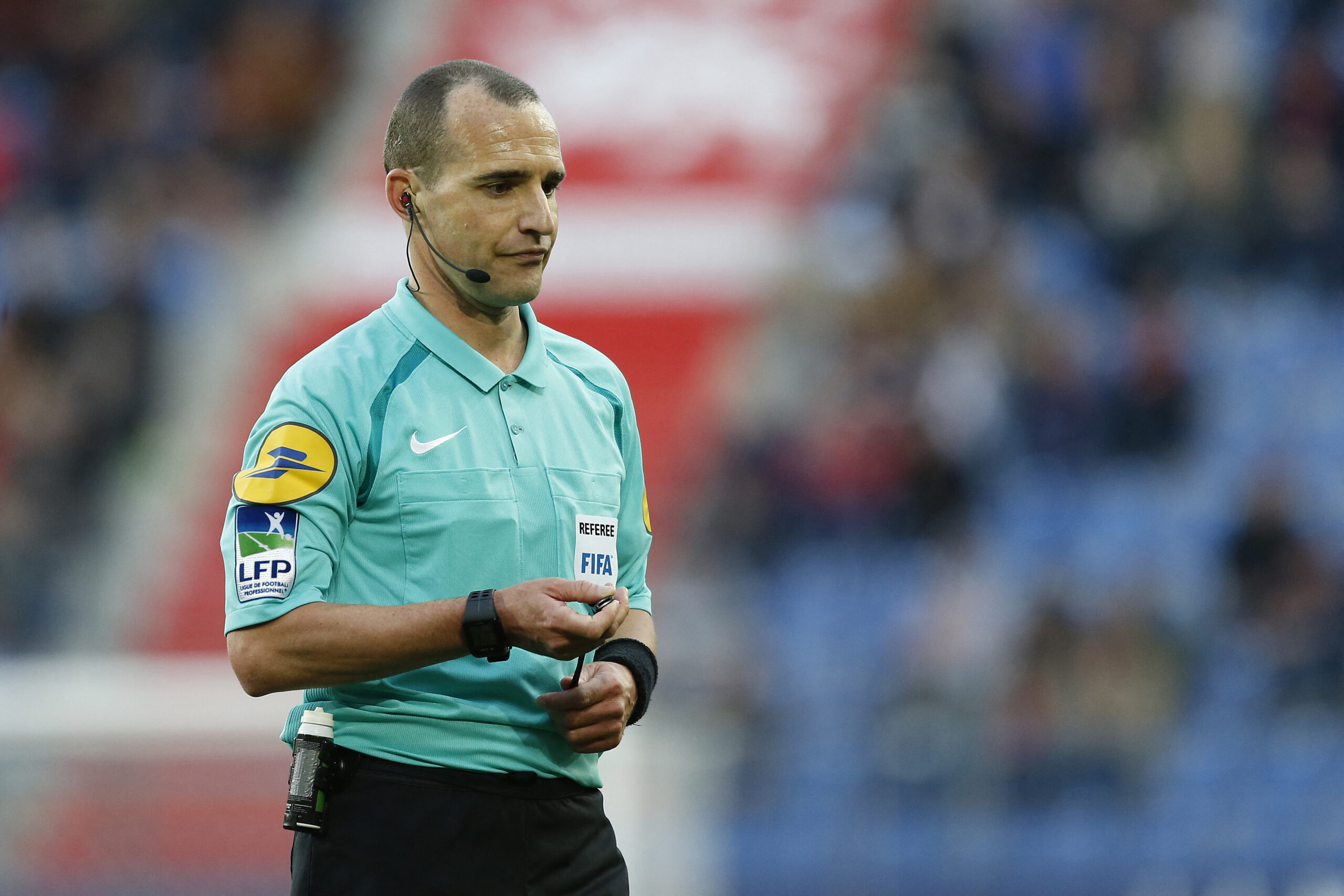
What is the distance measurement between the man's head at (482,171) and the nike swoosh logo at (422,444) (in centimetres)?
25

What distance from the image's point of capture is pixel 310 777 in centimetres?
237

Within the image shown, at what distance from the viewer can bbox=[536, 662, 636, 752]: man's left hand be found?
7.93 ft

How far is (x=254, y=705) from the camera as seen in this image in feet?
24.0

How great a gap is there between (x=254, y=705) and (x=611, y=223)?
5.08 meters

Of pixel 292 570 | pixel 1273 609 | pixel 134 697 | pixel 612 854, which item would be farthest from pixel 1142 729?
pixel 292 570

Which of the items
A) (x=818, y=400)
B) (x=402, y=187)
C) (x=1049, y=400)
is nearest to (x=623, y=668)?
(x=402, y=187)

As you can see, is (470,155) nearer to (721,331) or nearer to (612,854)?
(612,854)

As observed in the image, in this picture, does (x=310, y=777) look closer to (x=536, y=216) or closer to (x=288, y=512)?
(x=288, y=512)

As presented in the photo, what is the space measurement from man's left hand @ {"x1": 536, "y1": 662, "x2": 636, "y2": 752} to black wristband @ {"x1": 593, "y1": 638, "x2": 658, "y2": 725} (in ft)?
0.31

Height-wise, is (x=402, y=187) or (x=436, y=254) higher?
(x=402, y=187)

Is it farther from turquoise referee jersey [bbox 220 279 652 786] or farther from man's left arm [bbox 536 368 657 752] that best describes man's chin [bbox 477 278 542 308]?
man's left arm [bbox 536 368 657 752]

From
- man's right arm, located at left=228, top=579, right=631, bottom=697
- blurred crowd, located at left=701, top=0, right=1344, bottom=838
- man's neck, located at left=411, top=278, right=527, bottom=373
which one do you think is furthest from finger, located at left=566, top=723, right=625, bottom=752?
blurred crowd, located at left=701, top=0, right=1344, bottom=838

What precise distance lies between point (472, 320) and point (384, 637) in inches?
22.2

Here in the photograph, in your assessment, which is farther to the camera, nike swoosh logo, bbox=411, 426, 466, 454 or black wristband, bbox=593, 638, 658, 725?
black wristband, bbox=593, 638, 658, 725
